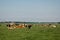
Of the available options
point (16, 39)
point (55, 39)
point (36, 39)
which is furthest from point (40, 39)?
point (16, 39)

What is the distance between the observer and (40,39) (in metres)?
14.6

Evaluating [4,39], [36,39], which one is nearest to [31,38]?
[36,39]

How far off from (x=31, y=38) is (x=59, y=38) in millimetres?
2672

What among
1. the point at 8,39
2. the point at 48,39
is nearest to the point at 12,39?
the point at 8,39

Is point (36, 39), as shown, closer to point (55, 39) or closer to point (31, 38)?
point (31, 38)

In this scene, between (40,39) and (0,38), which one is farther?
(0,38)

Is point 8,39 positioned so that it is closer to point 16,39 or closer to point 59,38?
point 16,39

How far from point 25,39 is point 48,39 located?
215 centimetres

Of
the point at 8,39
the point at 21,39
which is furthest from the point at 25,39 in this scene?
the point at 8,39

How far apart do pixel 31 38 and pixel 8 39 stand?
2264 millimetres

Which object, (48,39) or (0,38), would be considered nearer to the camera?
(48,39)

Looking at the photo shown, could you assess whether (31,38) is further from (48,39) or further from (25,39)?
(48,39)

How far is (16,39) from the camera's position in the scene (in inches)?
596

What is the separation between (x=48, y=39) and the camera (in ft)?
47.8
